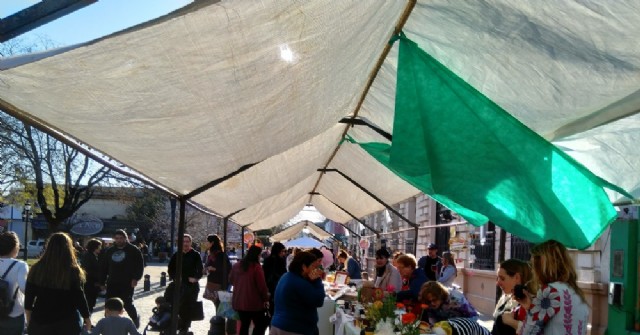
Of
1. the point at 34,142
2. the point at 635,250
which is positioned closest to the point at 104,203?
the point at 34,142

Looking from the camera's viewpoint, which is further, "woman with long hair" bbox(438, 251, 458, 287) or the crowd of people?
"woman with long hair" bbox(438, 251, 458, 287)

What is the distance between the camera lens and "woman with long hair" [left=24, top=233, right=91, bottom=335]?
5.88 metres

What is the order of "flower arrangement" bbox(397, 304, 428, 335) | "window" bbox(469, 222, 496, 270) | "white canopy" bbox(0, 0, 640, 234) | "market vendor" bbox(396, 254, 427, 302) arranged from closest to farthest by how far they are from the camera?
"white canopy" bbox(0, 0, 640, 234)
"flower arrangement" bbox(397, 304, 428, 335)
"market vendor" bbox(396, 254, 427, 302)
"window" bbox(469, 222, 496, 270)

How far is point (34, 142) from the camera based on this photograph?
3102 centimetres

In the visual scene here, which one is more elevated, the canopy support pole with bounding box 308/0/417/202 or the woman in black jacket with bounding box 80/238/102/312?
the canopy support pole with bounding box 308/0/417/202

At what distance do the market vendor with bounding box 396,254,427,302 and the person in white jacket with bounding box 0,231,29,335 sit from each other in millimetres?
4124

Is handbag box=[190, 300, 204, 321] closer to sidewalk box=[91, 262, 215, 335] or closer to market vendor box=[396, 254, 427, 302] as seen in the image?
sidewalk box=[91, 262, 215, 335]

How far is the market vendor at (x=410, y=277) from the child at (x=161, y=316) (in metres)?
3.56

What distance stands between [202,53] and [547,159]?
7.96 feet

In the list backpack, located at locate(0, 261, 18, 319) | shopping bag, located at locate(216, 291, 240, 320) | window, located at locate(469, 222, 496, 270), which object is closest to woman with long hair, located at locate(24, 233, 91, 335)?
backpack, located at locate(0, 261, 18, 319)

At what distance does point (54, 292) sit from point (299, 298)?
238 centimetres

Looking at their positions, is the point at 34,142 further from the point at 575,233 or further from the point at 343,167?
the point at 575,233

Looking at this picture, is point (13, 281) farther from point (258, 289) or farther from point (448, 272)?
point (448, 272)

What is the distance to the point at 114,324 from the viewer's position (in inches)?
242
